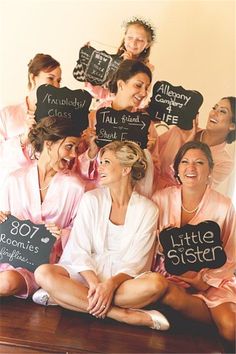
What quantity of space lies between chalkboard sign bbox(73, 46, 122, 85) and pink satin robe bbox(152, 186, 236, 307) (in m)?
0.42

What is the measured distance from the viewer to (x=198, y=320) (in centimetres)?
129

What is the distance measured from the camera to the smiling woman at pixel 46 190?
1329mm

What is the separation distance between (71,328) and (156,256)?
33 centimetres

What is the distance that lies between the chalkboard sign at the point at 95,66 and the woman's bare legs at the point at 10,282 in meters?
0.64

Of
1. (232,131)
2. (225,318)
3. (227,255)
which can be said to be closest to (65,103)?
(232,131)

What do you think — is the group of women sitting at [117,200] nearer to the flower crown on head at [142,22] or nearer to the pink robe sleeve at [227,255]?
the pink robe sleeve at [227,255]

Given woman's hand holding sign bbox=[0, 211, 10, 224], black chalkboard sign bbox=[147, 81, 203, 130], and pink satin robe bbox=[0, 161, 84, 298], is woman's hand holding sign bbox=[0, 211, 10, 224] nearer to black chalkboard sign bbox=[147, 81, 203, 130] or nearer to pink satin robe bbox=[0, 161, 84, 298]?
pink satin robe bbox=[0, 161, 84, 298]

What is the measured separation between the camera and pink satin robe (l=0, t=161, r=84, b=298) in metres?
1.34

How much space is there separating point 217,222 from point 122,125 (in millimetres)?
417

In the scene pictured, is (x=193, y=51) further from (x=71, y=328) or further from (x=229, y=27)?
(x=71, y=328)

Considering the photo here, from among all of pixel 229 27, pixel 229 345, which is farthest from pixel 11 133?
pixel 229 345

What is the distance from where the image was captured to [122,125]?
4.33ft

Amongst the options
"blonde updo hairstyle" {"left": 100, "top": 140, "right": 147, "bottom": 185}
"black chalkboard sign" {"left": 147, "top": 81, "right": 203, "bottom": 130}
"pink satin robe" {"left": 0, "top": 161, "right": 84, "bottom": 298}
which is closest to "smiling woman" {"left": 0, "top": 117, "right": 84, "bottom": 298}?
"pink satin robe" {"left": 0, "top": 161, "right": 84, "bottom": 298}

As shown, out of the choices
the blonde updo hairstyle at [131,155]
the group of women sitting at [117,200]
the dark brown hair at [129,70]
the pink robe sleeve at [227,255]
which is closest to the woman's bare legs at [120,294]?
the group of women sitting at [117,200]
